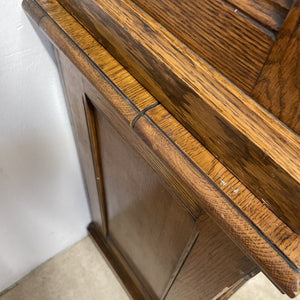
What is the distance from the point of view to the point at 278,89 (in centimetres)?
22

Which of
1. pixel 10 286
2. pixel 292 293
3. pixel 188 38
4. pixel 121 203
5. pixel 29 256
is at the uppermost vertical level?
pixel 188 38

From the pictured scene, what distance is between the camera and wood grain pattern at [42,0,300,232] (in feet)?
0.76

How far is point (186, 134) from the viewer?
31 centimetres

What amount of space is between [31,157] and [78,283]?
64cm

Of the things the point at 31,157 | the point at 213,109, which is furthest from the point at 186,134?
the point at 31,157

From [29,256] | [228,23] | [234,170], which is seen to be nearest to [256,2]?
[228,23]

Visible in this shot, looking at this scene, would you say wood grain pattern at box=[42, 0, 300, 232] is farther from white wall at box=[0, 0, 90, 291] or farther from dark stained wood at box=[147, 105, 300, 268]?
white wall at box=[0, 0, 90, 291]

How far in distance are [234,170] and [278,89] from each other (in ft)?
0.29

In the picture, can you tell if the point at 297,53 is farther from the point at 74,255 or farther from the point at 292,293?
the point at 74,255

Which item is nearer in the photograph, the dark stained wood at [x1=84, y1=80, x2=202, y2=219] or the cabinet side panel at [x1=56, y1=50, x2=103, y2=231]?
the dark stained wood at [x1=84, y1=80, x2=202, y2=219]

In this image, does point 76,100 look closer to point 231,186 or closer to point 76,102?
point 76,102

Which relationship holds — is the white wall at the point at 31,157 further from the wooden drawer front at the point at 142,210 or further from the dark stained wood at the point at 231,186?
the dark stained wood at the point at 231,186

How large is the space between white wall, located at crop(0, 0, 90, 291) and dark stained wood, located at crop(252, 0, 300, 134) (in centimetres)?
37

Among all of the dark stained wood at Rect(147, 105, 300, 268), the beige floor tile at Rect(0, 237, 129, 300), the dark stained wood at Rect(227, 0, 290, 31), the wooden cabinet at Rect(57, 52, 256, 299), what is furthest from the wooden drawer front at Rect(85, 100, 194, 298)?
the beige floor tile at Rect(0, 237, 129, 300)
